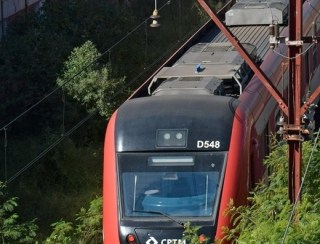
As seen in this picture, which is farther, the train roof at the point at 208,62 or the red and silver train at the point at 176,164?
the train roof at the point at 208,62

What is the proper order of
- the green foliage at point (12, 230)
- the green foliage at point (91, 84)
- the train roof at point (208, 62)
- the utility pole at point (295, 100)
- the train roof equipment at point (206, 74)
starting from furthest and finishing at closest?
the green foliage at point (91, 84) → the train roof at point (208, 62) → the train roof equipment at point (206, 74) → the green foliage at point (12, 230) → the utility pole at point (295, 100)

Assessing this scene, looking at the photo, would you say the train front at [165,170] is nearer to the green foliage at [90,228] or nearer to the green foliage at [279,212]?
the green foliage at [279,212]

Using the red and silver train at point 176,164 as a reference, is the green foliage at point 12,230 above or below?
below

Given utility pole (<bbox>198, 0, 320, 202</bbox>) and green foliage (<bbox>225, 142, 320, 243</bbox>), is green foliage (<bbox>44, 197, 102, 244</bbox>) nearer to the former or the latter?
green foliage (<bbox>225, 142, 320, 243</bbox>)

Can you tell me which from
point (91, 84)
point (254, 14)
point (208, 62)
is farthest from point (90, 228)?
point (91, 84)

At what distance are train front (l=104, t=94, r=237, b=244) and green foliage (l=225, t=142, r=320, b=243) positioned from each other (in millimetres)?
590

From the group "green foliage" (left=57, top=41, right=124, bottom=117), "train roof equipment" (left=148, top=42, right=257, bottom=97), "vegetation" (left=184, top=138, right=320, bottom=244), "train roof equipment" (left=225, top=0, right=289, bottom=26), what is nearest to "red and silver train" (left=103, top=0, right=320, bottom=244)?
"train roof equipment" (left=148, top=42, right=257, bottom=97)

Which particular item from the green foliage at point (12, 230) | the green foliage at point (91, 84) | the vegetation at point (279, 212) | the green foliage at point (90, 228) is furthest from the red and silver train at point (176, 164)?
the green foliage at point (91, 84)

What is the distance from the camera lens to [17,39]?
24000mm

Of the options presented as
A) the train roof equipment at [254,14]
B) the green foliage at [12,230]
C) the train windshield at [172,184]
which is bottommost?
the green foliage at [12,230]

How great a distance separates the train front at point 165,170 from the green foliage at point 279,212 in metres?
0.59

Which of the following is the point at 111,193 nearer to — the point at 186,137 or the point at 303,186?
the point at 186,137

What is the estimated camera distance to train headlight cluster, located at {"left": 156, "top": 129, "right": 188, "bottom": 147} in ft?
43.3

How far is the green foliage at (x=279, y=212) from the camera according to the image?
10117 millimetres
